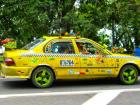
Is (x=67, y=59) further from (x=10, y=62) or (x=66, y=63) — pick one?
(x=10, y=62)

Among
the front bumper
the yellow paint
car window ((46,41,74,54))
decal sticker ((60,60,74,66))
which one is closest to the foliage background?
car window ((46,41,74,54))

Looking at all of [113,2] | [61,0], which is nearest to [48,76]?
[61,0]

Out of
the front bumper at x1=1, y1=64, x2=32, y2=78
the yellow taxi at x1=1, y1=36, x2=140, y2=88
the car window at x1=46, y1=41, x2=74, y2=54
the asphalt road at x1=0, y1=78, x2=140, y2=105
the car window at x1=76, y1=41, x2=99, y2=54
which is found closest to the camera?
the asphalt road at x1=0, y1=78, x2=140, y2=105

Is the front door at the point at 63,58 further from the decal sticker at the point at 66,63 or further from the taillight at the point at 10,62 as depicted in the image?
the taillight at the point at 10,62

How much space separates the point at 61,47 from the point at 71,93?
1.64 metres

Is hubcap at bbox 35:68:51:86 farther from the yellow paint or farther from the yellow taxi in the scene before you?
the yellow paint

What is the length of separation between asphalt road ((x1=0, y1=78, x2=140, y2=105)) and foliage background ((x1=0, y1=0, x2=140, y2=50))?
6.42m

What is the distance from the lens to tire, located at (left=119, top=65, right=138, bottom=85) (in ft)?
40.6

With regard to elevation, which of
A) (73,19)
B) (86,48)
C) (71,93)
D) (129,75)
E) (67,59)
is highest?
(73,19)

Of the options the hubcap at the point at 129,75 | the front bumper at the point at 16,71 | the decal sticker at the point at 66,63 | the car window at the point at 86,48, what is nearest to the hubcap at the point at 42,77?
the front bumper at the point at 16,71

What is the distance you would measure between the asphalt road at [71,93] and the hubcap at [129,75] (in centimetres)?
26

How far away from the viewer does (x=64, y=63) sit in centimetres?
1173

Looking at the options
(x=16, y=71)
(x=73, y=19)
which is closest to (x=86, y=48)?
(x=16, y=71)

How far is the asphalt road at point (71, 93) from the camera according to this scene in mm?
9664
